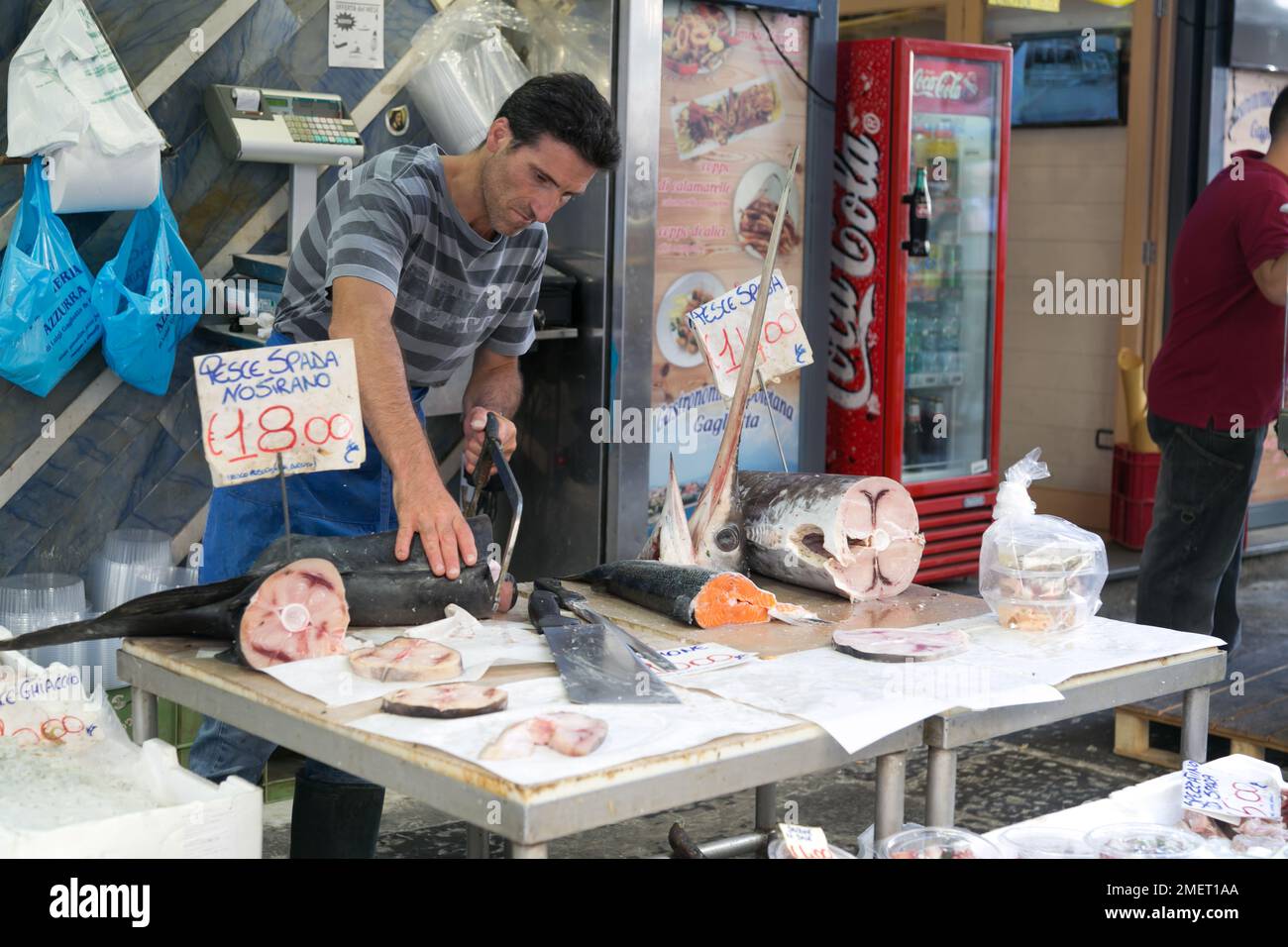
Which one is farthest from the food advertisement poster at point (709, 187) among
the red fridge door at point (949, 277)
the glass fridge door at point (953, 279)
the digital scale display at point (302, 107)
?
the digital scale display at point (302, 107)

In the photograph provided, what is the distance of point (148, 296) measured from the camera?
4.64m

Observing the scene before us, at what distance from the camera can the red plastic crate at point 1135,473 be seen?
27.1 ft

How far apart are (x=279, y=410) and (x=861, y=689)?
1.15 metres

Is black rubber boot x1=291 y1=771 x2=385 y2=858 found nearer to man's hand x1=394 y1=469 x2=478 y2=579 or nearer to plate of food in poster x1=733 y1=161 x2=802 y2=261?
man's hand x1=394 y1=469 x2=478 y2=579

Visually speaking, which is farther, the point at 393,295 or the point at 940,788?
the point at 393,295

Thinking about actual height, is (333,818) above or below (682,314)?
below

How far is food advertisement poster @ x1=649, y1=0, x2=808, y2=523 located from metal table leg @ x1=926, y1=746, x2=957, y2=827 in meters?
3.55

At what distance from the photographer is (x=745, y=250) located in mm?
6441

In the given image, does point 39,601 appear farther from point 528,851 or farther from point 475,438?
point 528,851

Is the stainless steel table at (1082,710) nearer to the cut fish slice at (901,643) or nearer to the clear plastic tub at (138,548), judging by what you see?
the cut fish slice at (901,643)

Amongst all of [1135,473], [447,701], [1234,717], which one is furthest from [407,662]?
[1135,473]

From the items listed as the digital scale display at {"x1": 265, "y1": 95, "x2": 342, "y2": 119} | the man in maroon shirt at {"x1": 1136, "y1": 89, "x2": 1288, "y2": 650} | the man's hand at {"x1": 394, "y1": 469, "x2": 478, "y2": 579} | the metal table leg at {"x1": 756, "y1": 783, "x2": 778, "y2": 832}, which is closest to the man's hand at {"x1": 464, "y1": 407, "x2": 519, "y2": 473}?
the man's hand at {"x1": 394, "y1": 469, "x2": 478, "y2": 579}

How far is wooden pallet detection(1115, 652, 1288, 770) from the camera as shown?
489 cm
